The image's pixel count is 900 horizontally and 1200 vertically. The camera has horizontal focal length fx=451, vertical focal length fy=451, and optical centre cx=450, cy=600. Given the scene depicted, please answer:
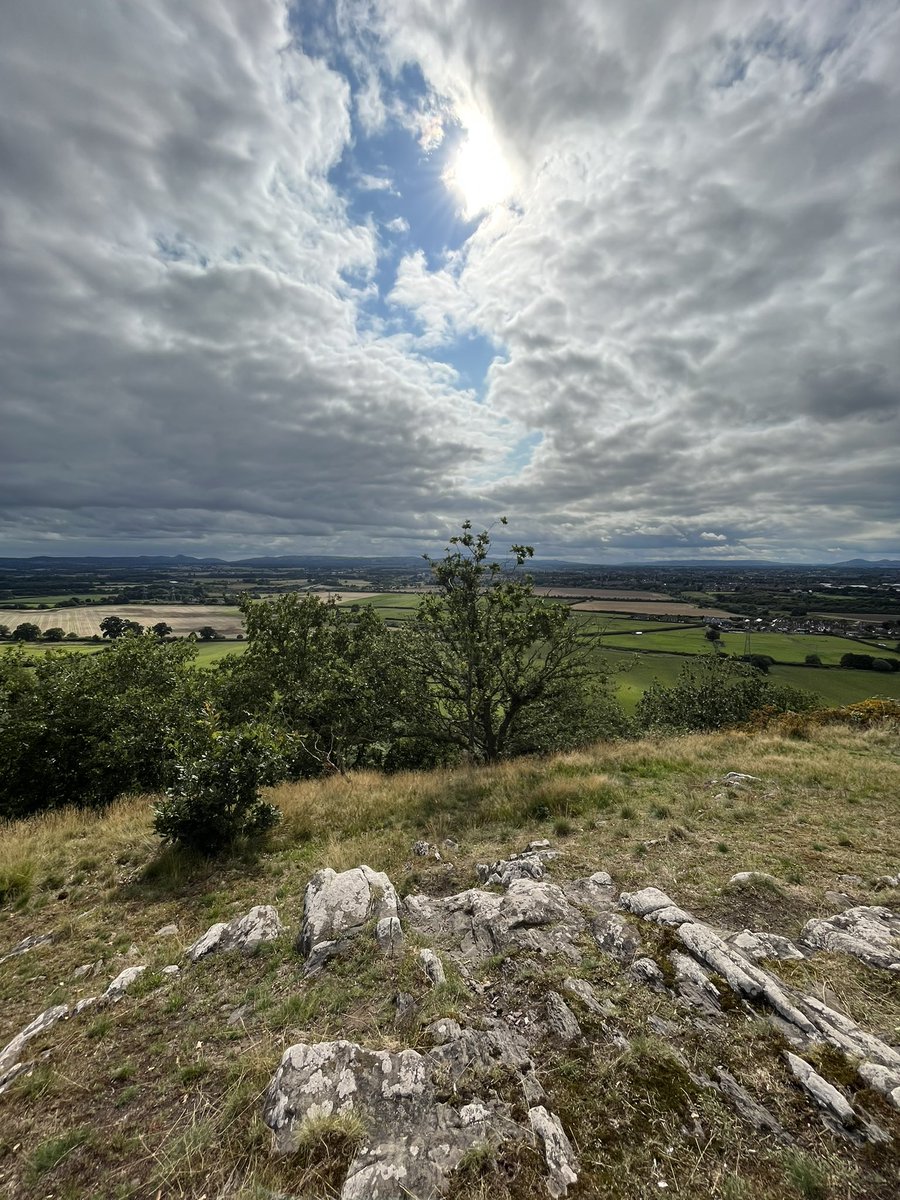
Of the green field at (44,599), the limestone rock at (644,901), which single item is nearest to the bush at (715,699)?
the limestone rock at (644,901)

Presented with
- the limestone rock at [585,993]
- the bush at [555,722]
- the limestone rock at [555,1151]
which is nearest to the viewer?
the limestone rock at [555,1151]

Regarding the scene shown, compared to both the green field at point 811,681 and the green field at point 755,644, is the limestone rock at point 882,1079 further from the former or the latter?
the green field at point 755,644

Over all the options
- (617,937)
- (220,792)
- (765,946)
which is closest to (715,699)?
(765,946)

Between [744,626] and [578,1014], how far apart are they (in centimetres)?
11585

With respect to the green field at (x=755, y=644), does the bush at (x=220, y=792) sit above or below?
above

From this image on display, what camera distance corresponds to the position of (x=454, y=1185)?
3.38 m

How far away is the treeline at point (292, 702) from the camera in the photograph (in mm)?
10043

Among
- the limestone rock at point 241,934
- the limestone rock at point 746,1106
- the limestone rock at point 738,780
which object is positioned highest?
the limestone rock at point 746,1106

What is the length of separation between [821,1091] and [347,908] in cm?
559

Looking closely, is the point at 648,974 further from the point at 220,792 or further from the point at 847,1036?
the point at 220,792

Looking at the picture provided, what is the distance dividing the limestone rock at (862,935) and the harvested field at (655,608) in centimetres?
10453

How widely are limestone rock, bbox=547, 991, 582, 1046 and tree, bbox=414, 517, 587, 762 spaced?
1223 cm

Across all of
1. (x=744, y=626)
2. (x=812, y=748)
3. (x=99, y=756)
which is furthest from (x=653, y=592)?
(x=99, y=756)

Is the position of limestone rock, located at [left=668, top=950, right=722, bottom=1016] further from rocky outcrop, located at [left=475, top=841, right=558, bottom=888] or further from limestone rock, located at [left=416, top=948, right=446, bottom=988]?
rocky outcrop, located at [left=475, top=841, right=558, bottom=888]
